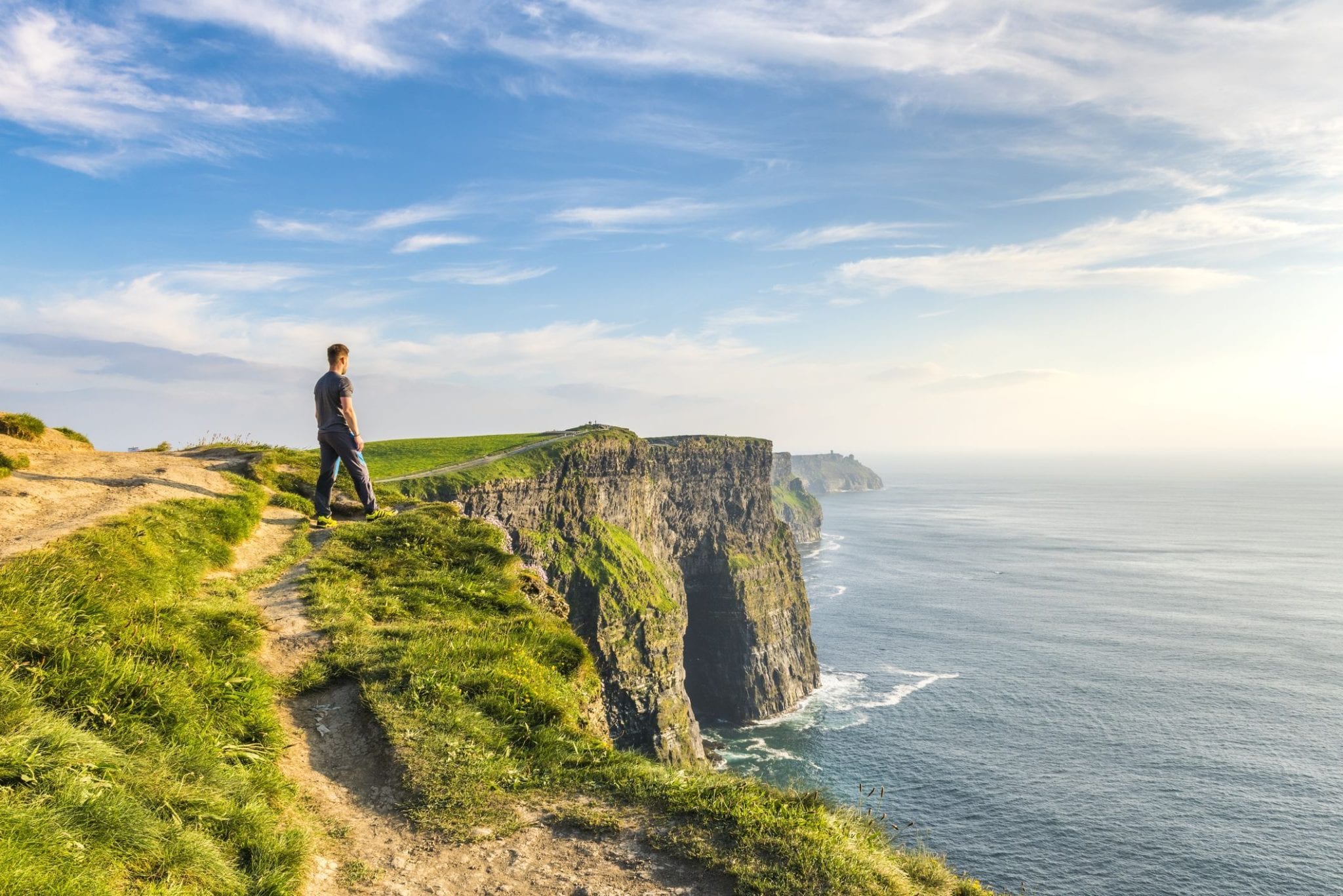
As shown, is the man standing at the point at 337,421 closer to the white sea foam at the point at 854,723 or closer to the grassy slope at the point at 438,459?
the grassy slope at the point at 438,459

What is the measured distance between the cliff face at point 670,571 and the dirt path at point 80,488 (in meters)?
30.3

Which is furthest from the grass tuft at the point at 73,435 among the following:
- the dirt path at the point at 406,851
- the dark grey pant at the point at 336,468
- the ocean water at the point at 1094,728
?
the ocean water at the point at 1094,728

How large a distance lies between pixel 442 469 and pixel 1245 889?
75514 millimetres

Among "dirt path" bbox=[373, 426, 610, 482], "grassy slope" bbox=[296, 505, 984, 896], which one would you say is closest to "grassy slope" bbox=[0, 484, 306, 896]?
"grassy slope" bbox=[296, 505, 984, 896]

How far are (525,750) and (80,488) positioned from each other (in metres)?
14.3

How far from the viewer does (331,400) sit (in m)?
18.0

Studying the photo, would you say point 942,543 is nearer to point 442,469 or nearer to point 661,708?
point 661,708

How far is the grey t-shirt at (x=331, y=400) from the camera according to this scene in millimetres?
17906

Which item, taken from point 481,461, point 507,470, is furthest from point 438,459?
point 507,470

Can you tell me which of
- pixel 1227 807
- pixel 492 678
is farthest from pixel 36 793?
pixel 1227 807

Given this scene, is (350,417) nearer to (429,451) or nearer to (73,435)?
(73,435)

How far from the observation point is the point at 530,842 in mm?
7242

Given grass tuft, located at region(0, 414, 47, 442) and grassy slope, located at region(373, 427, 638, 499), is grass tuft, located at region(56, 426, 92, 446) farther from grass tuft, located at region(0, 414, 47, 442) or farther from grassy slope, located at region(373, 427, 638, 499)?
grassy slope, located at region(373, 427, 638, 499)

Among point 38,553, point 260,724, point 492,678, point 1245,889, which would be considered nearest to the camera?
point 260,724
